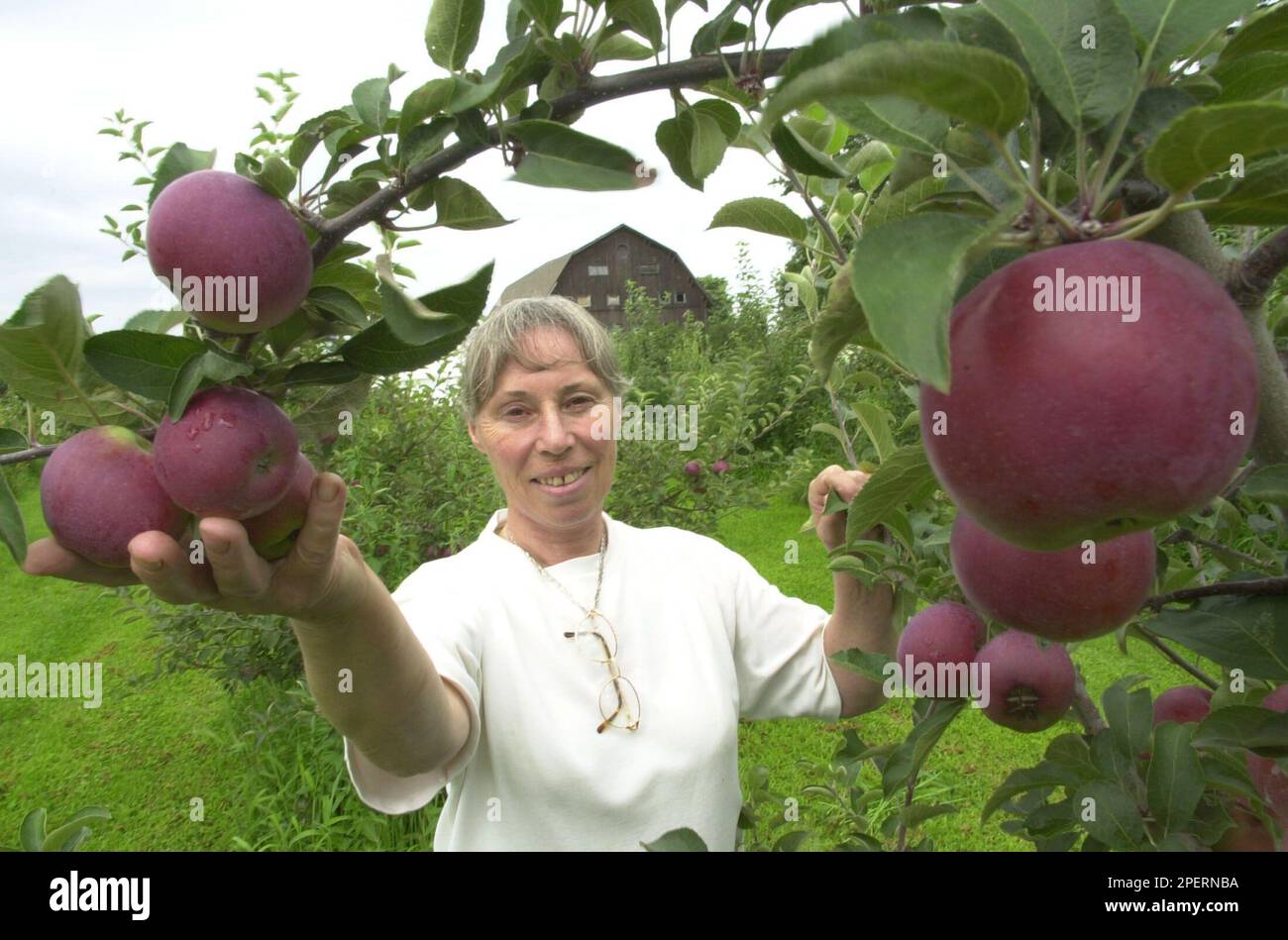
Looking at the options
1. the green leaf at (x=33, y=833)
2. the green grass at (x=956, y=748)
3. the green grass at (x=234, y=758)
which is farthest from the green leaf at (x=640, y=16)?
the green grass at (x=956, y=748)

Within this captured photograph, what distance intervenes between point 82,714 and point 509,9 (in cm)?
537

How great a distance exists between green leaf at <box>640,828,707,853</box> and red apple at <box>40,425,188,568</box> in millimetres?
701

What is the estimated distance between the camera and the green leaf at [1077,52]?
572mm

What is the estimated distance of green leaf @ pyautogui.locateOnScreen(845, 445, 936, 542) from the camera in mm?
791

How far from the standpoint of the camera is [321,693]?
130cm

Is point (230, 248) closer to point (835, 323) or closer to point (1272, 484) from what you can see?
point (835, 323)

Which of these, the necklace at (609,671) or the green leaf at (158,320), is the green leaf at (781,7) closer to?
the green leaf at (158,320)

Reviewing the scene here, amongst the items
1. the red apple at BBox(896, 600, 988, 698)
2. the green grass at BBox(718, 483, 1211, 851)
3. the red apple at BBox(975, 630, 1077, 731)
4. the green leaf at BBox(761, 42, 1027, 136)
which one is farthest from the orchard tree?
the green grass at BBox(718, 483, 1211, 851)

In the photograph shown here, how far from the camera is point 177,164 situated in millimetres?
840

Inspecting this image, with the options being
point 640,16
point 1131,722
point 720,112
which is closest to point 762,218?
point 720,112
